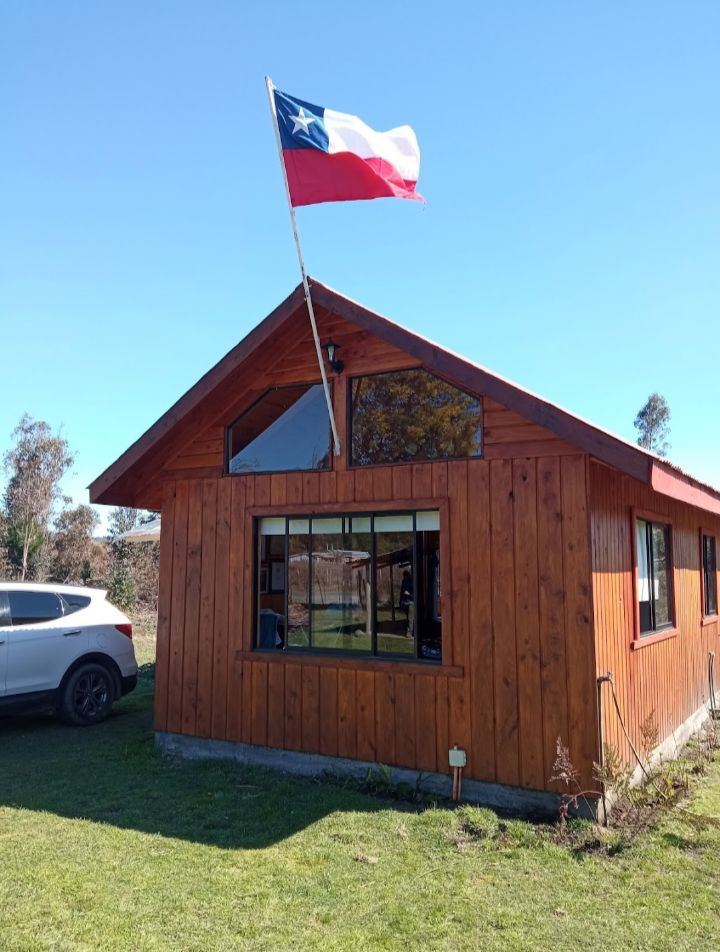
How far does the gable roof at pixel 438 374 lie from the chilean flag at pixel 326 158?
879mm

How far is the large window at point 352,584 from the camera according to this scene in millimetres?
6469

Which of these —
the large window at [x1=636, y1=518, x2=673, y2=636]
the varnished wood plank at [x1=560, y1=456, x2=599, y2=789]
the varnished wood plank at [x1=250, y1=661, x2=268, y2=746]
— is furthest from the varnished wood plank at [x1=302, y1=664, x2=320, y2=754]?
the large window at [x1=636, y1=518, x2=673, y2=636]

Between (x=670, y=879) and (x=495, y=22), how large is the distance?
800 centimetres

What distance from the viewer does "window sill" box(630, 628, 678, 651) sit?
650 cm

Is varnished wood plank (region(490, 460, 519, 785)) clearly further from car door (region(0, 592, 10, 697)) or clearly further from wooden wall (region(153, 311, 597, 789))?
car door (region(0, 592, 10, 697))

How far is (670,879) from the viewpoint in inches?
174

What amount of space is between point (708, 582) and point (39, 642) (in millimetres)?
9408

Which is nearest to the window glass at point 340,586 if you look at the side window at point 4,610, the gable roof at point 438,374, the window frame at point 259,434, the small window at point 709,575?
the window frame at point 259,434

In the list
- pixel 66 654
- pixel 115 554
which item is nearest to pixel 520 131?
pixel 66 654

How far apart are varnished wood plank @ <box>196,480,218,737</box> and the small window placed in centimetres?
695

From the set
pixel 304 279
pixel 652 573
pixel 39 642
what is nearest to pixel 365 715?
pixel 652 573

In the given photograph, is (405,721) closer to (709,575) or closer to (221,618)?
(221,618)

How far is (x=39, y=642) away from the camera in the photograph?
8.37m

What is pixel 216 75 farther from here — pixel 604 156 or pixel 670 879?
pixel 670 879
